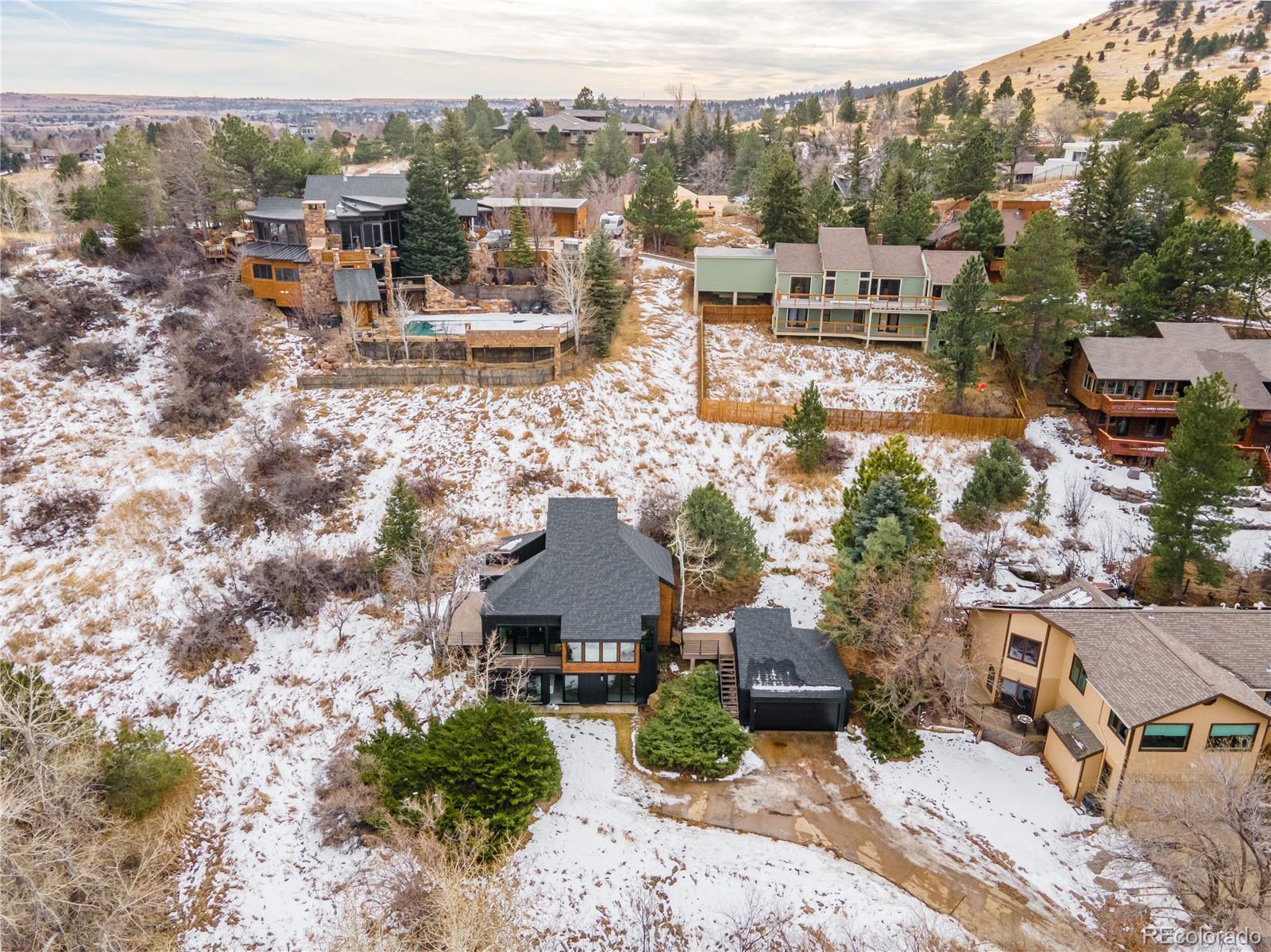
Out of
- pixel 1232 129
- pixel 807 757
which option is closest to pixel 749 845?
pixel 807 757

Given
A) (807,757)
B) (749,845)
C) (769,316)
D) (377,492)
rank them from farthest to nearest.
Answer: (769,316) → (377,492) → (807,757) → (749,845)

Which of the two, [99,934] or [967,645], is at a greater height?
[967,645]

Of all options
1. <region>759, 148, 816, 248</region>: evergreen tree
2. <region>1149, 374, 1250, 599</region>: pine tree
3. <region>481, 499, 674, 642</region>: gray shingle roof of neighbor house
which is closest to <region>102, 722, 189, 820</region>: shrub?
<region>481, 499, 674, 642</region>: gray shingle roof of neighbor house

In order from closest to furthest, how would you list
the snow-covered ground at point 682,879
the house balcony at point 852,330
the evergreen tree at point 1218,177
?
1. the snow-covered ground at point 682,879
2. the house balcony at point 852,330
3. the evergreen tree at point 1218,177

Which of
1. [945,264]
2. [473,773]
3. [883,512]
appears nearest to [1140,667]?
[883,512]

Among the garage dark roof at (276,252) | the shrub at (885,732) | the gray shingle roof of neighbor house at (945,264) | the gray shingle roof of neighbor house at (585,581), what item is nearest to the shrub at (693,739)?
the gray shingle roof of neighbor house at (585,581)

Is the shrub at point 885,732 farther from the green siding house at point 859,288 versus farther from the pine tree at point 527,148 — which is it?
the pine tree at point 527,148

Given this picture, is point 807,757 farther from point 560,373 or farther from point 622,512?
point 560,373
